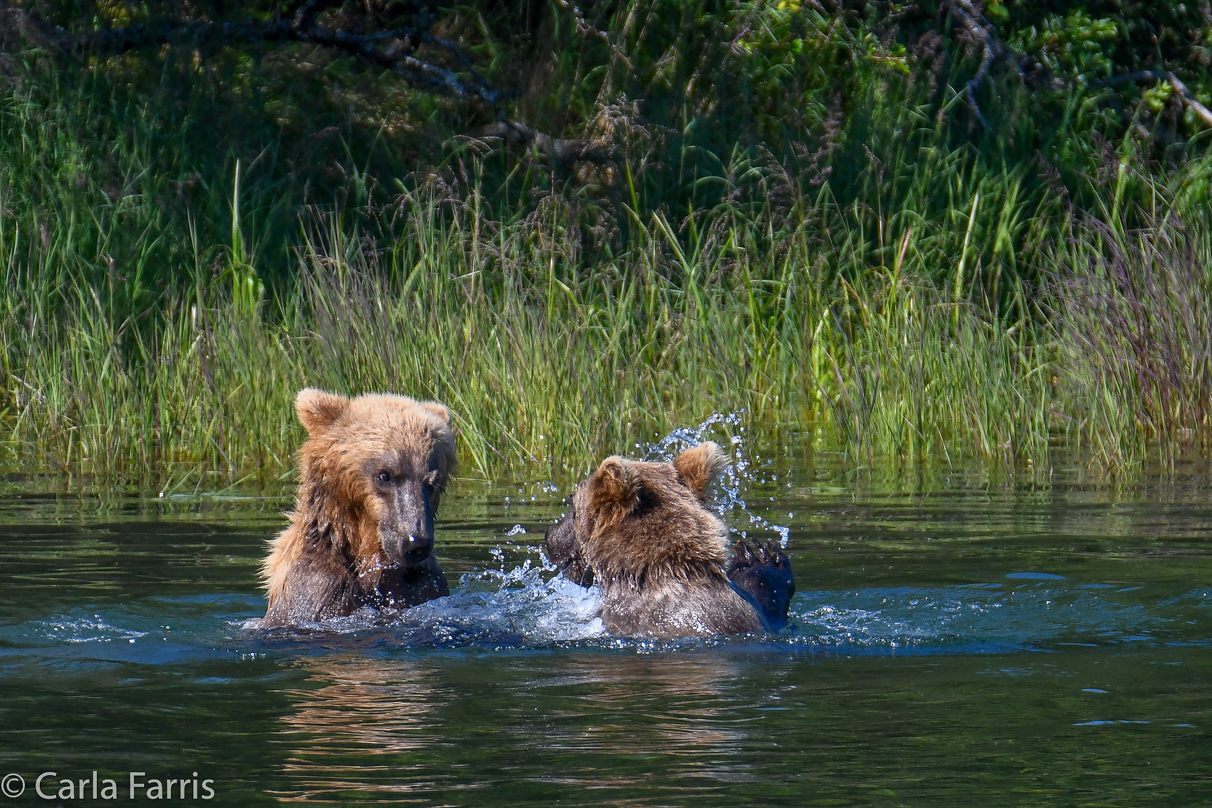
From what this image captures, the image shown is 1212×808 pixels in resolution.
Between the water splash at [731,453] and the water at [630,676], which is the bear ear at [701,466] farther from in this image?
the water splash at [731,453]

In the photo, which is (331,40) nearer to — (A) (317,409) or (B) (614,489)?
(A) (317,409)

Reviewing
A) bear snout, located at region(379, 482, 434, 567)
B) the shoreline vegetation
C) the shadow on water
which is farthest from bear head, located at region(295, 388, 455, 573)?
the shoreline vegetation

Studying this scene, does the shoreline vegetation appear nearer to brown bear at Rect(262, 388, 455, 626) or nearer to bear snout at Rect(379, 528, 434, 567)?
brown bear at Rect(262, 388, 455, 626)

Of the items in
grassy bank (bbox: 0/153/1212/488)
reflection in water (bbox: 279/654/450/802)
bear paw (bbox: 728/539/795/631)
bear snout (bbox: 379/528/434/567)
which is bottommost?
reflection in water (bbox: 279/654/450/802)

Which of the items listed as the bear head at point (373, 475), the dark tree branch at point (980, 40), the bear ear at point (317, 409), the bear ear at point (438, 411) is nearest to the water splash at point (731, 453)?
the bear ear at point (438, 411)

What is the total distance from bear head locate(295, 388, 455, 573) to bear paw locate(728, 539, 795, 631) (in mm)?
1178

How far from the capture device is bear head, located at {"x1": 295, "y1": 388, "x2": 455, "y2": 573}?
6133mm

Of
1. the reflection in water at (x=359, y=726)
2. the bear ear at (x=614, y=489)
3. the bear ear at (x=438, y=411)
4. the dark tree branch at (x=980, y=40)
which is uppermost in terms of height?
the dark tree branch at (x=980, y=40)

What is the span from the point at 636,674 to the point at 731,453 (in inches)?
203

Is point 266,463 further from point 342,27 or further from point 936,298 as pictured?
point 342,27

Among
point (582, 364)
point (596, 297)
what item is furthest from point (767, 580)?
point (596, 297)

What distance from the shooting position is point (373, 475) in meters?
6.14

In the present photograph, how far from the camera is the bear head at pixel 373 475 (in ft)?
20.1

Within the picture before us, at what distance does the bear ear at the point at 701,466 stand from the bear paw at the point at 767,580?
0.36 m
